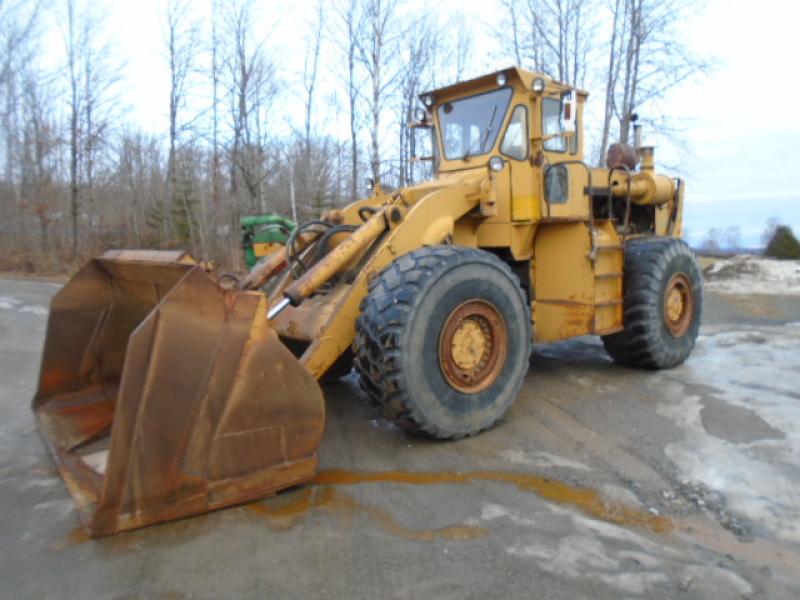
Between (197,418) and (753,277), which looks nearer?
(197,418)

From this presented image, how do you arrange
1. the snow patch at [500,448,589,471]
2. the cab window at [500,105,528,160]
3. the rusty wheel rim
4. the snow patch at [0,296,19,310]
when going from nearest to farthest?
the snow patch at [500,448,589,471], the rusty wheel rim, the cab window at [500,105,528,160], the snow patch at [0,296,19,310]

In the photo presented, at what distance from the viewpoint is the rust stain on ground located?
3.17 m

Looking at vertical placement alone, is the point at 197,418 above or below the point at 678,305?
below

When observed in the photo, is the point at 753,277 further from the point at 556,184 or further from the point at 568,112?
the point at 568,112

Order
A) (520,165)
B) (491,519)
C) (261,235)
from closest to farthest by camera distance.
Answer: (491,519)
(520,165)
(261,235)

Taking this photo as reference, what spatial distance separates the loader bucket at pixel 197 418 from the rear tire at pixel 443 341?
0.63 metres

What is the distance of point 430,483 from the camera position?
3.54 m

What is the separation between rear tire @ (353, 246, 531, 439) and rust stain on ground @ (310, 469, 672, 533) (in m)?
0.38

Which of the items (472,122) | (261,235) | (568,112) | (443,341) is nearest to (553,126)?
(568,112)

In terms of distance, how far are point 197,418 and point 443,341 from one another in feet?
5.70

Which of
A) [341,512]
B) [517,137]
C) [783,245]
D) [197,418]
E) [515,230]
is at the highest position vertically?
[517,137]

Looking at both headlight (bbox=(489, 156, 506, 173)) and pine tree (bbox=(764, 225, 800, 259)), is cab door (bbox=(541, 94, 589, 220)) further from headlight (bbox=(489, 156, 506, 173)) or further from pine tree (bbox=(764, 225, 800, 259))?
pine tree (bbox=(764, 225, 800, 259))

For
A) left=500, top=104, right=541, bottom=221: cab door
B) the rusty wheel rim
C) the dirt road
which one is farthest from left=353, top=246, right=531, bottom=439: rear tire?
left=500, top=104, right=541, bottom=221: cab door

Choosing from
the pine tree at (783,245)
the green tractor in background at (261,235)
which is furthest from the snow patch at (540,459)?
the pine tree at (783,245)
